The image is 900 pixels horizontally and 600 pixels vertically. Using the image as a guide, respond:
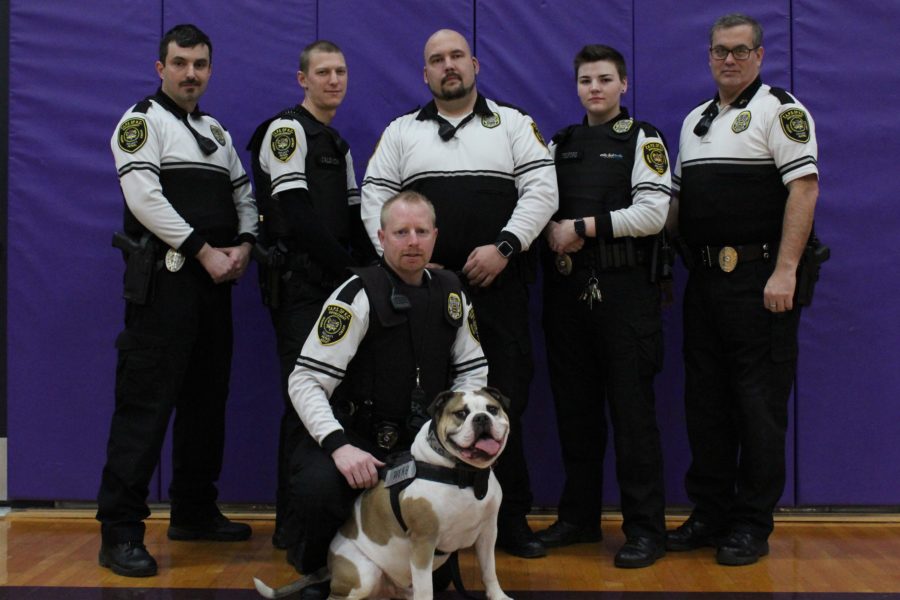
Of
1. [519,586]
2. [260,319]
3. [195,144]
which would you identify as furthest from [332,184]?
[519,586]

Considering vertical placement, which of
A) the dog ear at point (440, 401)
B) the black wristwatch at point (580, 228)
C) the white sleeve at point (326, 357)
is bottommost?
the dog ear at point (440, 401)

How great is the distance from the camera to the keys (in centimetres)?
399

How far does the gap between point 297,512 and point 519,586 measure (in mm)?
933

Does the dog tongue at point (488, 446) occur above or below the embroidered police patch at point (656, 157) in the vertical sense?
below

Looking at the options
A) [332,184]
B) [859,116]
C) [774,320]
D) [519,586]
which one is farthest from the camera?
[859,116]

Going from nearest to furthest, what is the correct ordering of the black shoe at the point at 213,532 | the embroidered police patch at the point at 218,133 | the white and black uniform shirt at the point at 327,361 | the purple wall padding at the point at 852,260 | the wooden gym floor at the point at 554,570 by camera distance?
the white and black uniform shirt at the point at 327,361, the wooden gym floor at the point at 554,570, the embroidered police patch at the point at 218,133, the black shoe at the point at 213,532, the purple wall padding at the point at 852,260

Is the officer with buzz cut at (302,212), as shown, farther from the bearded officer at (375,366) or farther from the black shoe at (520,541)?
the black shoe at (520,541)

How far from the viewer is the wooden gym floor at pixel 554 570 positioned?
3.55 meters

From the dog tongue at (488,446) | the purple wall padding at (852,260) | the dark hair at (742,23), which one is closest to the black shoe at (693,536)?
the purple wall padding at (852,260)

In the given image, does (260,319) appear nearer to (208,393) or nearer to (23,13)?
(208,393)

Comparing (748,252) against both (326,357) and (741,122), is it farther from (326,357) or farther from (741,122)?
(326,357)

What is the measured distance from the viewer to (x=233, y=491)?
189 inches

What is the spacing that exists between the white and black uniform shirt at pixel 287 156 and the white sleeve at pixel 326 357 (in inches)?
38.5

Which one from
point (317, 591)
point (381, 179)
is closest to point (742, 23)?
point (381, 179)
